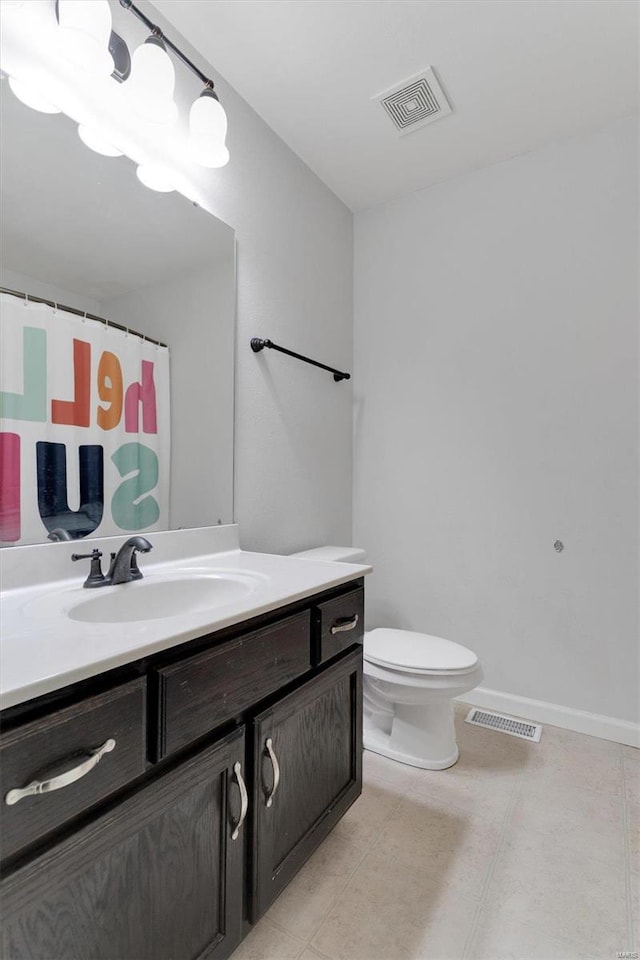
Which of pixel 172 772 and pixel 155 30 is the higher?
pixel 155 30

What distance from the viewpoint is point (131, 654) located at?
667 mm

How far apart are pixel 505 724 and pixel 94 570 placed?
177cm

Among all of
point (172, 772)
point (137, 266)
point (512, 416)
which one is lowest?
point (172, 772)

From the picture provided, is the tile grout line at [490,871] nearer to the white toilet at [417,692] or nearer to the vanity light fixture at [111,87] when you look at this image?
the white toilet at [417,692]

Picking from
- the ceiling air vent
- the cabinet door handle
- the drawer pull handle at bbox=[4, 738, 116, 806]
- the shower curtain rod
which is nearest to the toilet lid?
the cabinet door handle

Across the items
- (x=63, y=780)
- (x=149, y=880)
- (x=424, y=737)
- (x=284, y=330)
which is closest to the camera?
(x=63, y=780)

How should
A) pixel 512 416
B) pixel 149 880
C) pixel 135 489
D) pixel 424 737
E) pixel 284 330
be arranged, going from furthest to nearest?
pixel 512 416 → pixel 284 330 → pixel 424 737 → pixel 135 489 → pixel 149 880

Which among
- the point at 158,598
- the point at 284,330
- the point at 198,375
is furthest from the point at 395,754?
the point at 284,330

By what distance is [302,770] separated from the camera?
3.54ft

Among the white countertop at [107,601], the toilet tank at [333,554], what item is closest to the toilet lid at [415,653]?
the toilet tank at [333,554]

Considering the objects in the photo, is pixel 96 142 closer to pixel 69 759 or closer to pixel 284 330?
pixel 284 330

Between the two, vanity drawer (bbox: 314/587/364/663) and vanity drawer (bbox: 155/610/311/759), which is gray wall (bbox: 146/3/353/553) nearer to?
vanity drawer (bbox: 314/587/364/663)

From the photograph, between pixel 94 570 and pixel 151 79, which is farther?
pixel 151 79

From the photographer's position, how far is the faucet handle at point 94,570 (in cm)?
108
